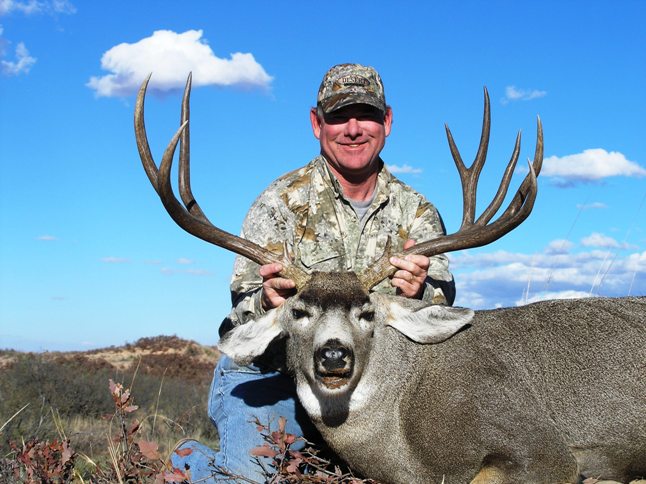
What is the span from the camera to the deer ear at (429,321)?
210 inches

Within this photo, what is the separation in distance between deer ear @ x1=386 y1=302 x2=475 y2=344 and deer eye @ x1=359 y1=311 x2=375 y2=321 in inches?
7.8

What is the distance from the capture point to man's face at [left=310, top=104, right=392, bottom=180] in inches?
263

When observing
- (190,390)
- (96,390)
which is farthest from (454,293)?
(190,390)

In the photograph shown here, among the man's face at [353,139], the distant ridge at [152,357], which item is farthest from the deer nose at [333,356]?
the distant ridge at [152,357]

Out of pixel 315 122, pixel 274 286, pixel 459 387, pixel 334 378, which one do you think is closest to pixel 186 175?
Result: pixel 274 286

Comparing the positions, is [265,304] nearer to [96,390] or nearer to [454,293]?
[454,293]

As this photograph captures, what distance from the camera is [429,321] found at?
17.7 ft

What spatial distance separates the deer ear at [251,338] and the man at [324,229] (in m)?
0.19

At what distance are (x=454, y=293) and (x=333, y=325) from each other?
1903 millimetres

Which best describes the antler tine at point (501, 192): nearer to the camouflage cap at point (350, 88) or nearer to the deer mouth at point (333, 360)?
the camouflage cap at point (350, 88)

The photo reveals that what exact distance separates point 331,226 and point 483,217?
1.26m

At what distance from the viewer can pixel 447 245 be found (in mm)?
5551

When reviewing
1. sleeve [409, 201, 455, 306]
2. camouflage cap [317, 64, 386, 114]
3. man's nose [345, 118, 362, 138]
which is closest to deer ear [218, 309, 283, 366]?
sleeve [409, 201, 455, 306]

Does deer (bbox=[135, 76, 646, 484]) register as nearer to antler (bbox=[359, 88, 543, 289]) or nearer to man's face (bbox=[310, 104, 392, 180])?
antler (bbox=[359, 88, 543, 289])
